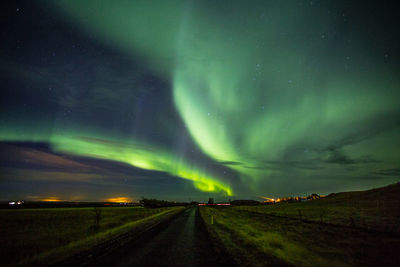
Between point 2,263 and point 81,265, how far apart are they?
5550 millimetres

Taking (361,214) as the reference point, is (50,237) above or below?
below

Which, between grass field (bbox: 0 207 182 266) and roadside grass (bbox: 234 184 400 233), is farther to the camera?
roadside grass (bbox: 234 184 400 233)

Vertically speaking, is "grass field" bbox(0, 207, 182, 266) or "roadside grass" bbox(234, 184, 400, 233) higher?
"roadside grass" bbox(234, 184, 400, 233)

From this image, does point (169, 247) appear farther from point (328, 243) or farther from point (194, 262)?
point (328, 243)

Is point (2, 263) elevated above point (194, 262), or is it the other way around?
point (194, 262)

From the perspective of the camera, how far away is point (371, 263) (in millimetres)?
14508

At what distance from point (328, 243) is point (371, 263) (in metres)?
6.36

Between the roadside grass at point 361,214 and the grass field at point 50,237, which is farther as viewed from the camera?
the roadside grass at point 361,214

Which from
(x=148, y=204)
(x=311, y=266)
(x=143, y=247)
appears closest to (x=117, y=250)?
(x=143, y=247)

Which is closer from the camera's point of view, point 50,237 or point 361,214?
point 50,237

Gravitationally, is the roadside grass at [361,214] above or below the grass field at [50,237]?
above

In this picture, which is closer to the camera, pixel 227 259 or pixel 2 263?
pixel 227 259

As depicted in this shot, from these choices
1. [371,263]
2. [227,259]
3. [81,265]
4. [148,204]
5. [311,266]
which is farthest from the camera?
[148,204]

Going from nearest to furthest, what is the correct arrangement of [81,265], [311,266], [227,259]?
[81,265] → [227,259] → [311,266]
